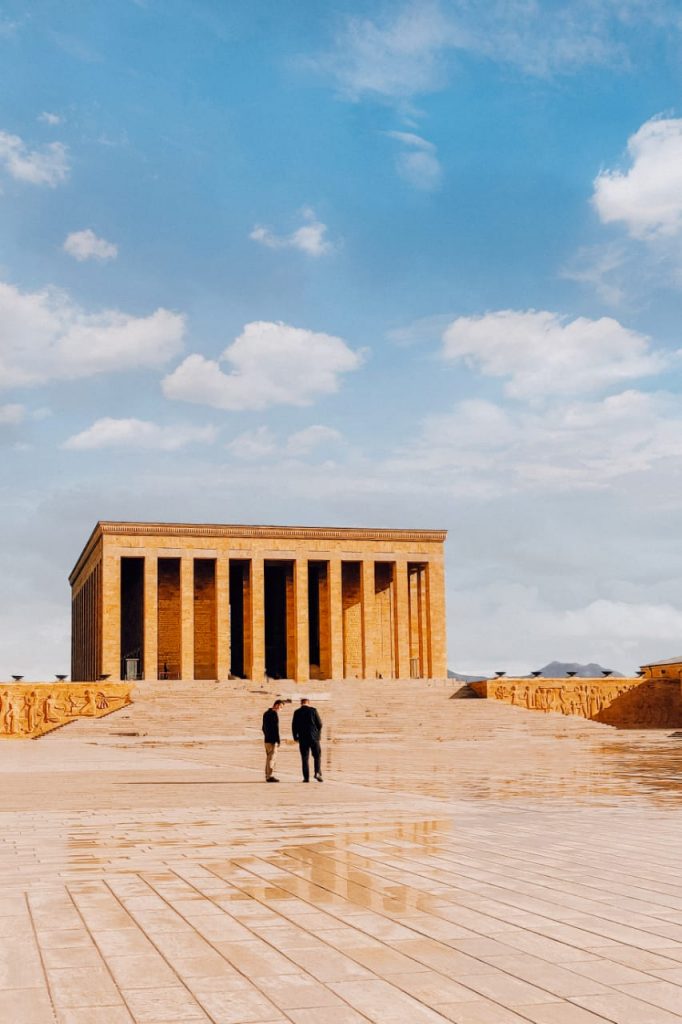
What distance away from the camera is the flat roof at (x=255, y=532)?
50219 millimetres

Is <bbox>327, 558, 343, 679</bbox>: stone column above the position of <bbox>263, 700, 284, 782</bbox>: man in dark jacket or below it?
above

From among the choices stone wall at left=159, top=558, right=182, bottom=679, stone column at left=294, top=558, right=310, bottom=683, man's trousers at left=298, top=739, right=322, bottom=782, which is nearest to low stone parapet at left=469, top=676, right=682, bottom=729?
stone column at left=294, top=558, right=310, bottom=683

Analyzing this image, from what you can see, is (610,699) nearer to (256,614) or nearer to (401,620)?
(401,620)

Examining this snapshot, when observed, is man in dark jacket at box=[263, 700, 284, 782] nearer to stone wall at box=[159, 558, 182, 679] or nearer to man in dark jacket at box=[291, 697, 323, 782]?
man in dark jacket at box=[291, 697, 323, 782]

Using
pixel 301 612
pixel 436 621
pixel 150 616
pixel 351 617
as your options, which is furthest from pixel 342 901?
pixel 351 617

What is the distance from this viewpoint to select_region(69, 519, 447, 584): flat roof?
165 feet

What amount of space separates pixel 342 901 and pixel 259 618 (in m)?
46.0

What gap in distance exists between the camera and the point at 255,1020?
4094mm

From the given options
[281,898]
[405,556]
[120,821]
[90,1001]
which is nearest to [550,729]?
[405,556]

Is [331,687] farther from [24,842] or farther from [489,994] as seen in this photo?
[489,994]

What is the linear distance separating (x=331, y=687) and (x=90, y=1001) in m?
40.1

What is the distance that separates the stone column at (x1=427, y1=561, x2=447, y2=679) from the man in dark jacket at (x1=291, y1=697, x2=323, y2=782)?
3789 cm

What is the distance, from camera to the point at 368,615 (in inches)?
2109

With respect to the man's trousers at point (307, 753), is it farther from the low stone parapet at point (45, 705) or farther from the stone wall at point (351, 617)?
the stone wall at point (351, 617)
